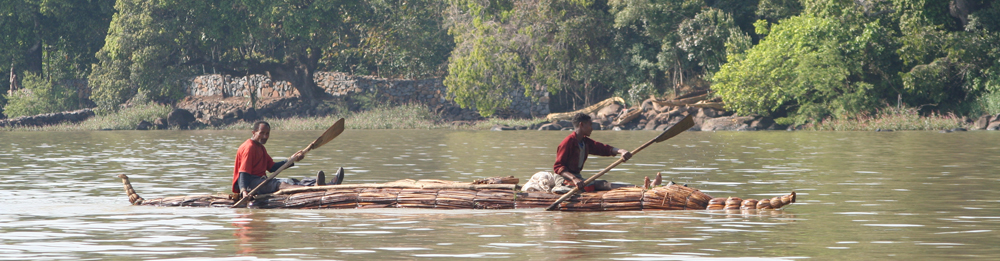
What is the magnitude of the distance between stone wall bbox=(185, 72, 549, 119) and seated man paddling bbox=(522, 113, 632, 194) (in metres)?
39.3

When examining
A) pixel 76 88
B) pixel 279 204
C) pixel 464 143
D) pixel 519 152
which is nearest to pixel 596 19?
pixel 464 143

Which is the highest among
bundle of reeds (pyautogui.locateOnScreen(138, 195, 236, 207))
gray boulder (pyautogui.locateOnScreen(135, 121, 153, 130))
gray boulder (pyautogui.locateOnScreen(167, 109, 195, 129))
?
bundle of reeds (pyautogui.locateOnScreen(138, 195, 236, 207))

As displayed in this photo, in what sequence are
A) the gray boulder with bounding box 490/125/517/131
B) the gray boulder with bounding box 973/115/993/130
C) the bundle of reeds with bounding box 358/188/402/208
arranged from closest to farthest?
the bundle of reeds with bounding box 358/188/402/208
the gray boulder with bounding box 973/115/993/130
the gray boulder with bounding box 490/125/517/131

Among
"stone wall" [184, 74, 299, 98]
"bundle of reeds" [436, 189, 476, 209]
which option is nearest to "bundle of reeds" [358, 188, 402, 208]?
"bundle of reeds" [436, 189, 476, 209]

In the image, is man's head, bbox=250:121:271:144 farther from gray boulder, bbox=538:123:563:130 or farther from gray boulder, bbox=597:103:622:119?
gray boulder, bbox=597:103:622:119

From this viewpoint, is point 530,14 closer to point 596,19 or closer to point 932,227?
point 596,19

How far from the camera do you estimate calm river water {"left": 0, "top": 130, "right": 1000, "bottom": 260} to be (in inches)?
381

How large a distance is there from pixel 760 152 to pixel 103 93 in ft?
122

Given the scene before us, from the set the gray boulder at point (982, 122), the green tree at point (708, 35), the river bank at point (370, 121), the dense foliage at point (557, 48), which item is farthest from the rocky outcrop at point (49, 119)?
the gray boulder at point (982, 122)

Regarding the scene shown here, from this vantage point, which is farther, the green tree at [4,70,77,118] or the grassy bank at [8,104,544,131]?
the green tree at [4,70,77,118]

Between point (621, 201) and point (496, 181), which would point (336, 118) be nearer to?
point (496, 181)

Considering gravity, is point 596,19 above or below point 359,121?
above

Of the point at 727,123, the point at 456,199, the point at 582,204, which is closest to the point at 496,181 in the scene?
the point at 456,199

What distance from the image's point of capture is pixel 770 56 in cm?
4394
